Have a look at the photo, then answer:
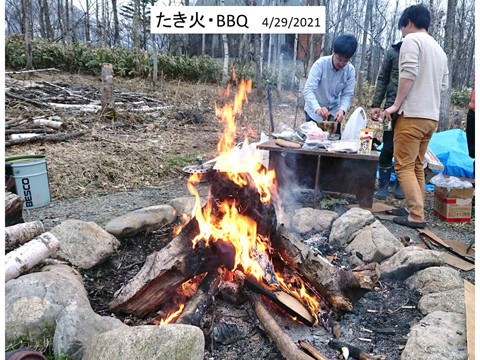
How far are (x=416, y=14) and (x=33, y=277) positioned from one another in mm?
4482

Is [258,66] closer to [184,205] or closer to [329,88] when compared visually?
[329,88]

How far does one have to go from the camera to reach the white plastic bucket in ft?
15.8

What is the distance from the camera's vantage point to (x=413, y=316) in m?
2.75

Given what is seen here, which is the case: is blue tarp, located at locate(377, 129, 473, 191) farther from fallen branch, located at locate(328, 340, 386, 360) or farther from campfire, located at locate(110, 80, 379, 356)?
fallen branch, located at locate(328, 340, 386, 360)

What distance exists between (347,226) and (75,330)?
270 cm

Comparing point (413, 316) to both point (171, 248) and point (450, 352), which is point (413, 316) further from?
point (171, 248)

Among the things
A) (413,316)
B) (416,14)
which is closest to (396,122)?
(416,14)

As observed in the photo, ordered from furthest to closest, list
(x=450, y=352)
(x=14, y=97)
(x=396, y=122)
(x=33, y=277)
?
(x=14, y=97), (x=396, y=122), (x=33, y=277), (x=450, y=352)

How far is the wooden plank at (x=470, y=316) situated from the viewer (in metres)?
2.04

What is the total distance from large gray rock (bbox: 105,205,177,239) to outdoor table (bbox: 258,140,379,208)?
161cm

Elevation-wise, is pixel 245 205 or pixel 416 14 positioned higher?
pixel 416 14

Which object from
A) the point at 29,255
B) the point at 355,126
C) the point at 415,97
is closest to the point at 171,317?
the point at 29,255

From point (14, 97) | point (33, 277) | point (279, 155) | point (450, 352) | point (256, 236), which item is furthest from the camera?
point (14, 97)

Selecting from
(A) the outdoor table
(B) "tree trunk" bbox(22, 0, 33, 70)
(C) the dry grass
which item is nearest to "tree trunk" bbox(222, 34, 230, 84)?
(C) the dry grass
